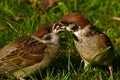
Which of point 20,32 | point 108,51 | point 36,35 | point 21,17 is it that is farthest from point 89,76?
point 21,17

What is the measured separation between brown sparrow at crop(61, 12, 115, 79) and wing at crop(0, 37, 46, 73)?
0.40 metres

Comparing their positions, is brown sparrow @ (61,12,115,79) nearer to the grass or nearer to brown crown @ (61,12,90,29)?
brown crown @ (61,12,90,29)

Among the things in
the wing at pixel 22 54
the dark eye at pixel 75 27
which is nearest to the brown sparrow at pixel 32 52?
the wing at pixel 22 54

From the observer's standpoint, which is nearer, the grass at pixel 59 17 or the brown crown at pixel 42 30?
the brown crown at pixel 42 30

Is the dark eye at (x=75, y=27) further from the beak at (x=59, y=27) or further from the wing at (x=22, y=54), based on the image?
the wing at (x=22, y=54)

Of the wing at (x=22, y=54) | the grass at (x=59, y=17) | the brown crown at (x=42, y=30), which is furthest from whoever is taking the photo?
the grass at (x=59, y=17)

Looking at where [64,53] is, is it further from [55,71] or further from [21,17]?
[21,17]

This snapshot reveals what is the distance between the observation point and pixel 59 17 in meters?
7.42

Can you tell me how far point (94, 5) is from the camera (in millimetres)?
7699

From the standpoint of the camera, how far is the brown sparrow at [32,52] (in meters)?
5.55

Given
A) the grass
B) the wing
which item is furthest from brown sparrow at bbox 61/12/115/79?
the wing

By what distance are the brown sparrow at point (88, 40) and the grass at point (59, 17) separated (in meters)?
0.16

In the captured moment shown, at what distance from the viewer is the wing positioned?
18.2 ft

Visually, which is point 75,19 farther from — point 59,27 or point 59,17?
point 59,17
